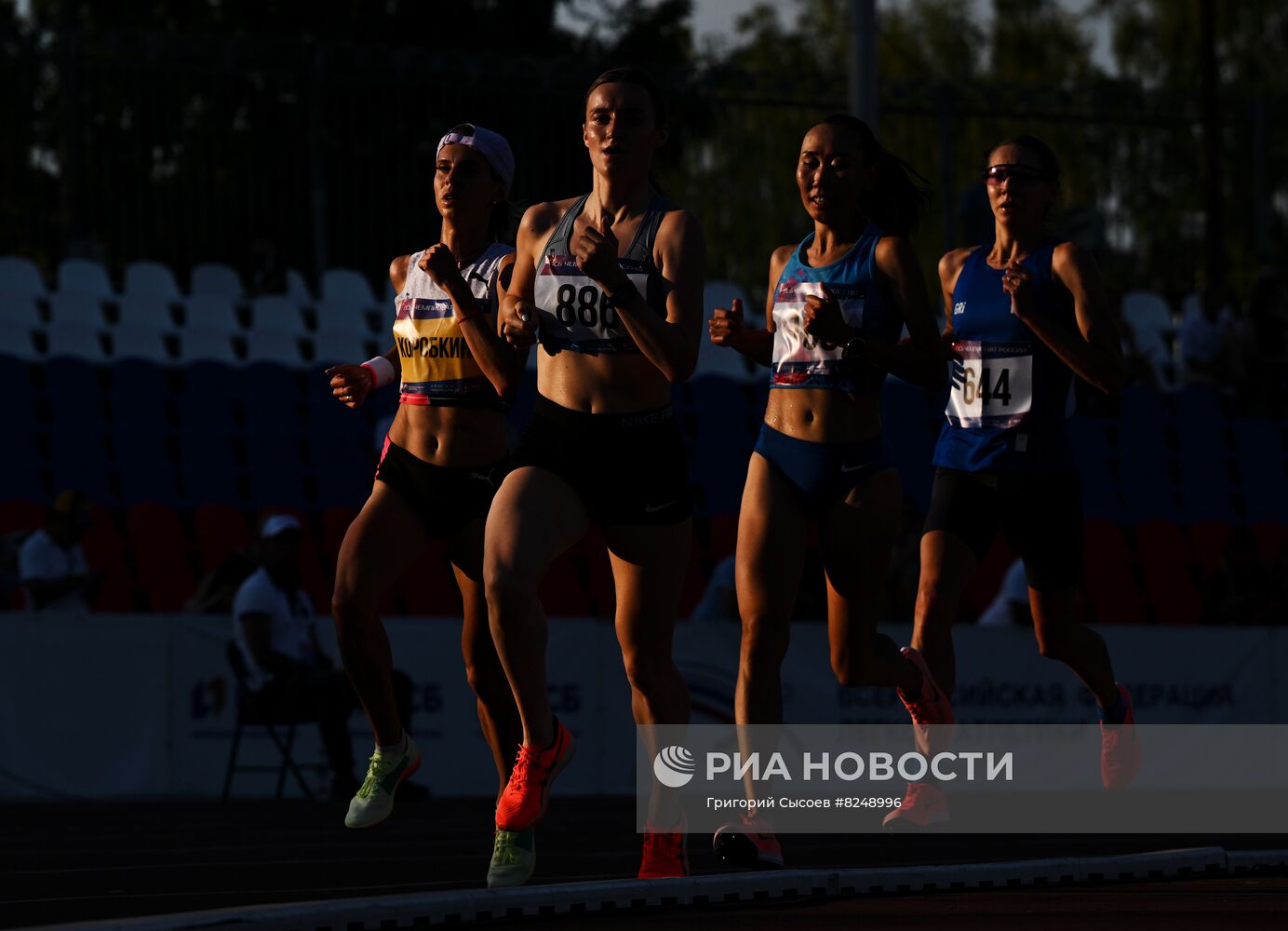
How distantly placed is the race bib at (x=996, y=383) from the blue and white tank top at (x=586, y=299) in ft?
6.81

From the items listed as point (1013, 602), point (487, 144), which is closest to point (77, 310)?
point (1013, 602)

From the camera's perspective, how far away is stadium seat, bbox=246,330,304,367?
19.5m

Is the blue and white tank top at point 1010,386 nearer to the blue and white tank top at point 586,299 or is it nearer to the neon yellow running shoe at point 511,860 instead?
the blue and white tank top at point 586,299

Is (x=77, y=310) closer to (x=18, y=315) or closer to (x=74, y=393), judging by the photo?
(x=18, y=315)

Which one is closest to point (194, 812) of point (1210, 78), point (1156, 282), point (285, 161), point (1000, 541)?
point (1000, 541)

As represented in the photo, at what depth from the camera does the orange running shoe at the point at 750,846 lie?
7133mm

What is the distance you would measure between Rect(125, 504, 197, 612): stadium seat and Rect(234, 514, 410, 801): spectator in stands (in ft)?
7.93

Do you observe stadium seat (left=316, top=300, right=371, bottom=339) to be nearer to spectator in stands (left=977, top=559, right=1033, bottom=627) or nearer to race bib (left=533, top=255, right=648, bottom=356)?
spectator in stands (left=977, top=559, right=1033, bottom=627)

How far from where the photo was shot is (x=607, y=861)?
816cm

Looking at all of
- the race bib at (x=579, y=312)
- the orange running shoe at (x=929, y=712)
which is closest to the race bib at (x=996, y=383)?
the orange running shoe at (x=929, y=712)

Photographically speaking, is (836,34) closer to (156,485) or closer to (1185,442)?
(1185,442)

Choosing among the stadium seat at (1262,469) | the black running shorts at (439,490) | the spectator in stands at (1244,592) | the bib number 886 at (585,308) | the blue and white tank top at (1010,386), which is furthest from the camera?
the stadium seat at (1262,469)

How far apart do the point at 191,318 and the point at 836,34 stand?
43235 millimetres

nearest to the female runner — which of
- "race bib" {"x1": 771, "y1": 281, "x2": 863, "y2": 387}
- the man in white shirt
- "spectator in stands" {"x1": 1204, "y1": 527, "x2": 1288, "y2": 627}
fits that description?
"race bib" {"x1": 771, "y1": 281, "x2": 863, "y2": 387}
